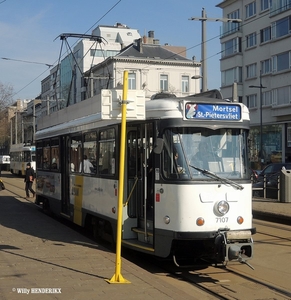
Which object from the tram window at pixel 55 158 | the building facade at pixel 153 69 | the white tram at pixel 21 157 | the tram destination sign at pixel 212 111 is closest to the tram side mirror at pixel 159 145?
the tram destination sign at pixel 212 111

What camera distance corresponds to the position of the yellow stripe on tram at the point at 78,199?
12422mm

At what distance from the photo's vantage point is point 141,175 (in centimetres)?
965

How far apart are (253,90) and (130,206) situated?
43209 mm

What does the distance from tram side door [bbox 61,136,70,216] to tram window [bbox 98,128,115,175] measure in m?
2.89

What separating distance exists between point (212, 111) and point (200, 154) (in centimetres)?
79

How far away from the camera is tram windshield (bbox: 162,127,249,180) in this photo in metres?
8.76

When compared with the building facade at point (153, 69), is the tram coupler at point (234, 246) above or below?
below

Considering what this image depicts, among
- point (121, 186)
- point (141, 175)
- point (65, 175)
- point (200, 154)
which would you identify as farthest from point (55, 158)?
point (121, 186)

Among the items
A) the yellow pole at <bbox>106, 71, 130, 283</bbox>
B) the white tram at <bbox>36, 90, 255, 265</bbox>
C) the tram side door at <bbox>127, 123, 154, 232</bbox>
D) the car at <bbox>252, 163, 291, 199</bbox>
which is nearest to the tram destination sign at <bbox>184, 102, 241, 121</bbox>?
the white tram at <bbox>36, 90, 255, 265</bbox>

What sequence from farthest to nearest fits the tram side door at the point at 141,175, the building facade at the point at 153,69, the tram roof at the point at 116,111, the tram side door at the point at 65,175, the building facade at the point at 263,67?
the building facade at the point at 153,69
the building facade at the point at 263,67
the tram side door at the point at 65,175
the tram side door at the point at 141,175
the tram roof at the point at 116,111

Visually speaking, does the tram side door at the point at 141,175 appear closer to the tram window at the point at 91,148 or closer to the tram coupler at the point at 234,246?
the tram coupler at the point at 234,246

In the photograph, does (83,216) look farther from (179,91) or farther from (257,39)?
(179,91)

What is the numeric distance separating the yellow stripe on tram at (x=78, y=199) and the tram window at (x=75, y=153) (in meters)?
0.35

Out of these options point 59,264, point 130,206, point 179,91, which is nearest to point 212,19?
point 130,206
